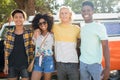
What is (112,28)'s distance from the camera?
833 centimetres

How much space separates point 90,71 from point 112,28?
328 cm

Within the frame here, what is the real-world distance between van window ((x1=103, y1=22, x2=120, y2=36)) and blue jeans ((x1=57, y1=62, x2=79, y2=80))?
2862mm

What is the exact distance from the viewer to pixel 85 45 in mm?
5250

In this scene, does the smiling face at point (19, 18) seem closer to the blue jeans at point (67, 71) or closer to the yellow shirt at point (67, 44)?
the yellow shirt at point (67, 44)

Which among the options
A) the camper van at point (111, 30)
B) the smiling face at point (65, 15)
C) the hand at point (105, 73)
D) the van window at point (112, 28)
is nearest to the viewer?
the hand at point (105, 73)

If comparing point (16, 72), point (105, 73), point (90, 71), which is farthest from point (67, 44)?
point (16, 72)

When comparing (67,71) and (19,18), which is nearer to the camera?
(67,71)

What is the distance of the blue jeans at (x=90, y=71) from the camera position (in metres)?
5.20

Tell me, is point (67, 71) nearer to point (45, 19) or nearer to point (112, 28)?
point (45, 19)

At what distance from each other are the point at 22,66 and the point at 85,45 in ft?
3.95

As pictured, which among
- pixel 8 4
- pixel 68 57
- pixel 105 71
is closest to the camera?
pixel 105 71

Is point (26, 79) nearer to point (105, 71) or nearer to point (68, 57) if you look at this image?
point (68, 57)

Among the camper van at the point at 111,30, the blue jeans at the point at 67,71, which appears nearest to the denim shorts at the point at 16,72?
the blue jeans at the point at 67,71

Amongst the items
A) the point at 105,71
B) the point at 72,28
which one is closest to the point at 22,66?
the point at 72,28
